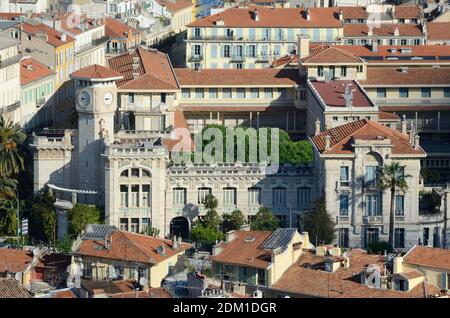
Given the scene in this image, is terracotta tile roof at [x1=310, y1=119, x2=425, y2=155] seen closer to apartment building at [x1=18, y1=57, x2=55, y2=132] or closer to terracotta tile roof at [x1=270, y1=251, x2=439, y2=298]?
terracotta tile roof at [x1=270, y1=251, x2=439, y2=298]

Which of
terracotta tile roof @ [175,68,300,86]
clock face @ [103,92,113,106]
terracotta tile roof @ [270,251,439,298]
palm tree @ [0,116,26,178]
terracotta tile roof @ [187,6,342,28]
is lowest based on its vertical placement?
terracotta tile roof @ [270,251,439,298]

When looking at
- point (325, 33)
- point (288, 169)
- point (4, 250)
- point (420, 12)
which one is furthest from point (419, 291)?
point (420, 12)

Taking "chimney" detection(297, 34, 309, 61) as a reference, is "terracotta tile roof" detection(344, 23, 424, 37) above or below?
above

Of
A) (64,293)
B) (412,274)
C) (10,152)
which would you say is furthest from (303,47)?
(64,293)

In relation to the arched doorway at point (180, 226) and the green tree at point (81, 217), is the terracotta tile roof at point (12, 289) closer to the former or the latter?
the green tree at point (81, 217)

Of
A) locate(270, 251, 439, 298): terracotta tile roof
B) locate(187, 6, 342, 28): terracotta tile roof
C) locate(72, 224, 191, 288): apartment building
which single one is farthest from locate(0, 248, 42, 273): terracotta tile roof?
locate(187, 6, 342, 28): terracotta tile roof

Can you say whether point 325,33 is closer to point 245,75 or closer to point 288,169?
point 245,75
